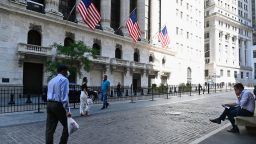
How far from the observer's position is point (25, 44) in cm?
2833

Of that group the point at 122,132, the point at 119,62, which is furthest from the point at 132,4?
the point at 122,132

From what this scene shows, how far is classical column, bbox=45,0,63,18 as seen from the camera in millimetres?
31859

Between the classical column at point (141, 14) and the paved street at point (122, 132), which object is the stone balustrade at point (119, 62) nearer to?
the classical column at point (141, 14)

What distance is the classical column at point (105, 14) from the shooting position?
132 feet

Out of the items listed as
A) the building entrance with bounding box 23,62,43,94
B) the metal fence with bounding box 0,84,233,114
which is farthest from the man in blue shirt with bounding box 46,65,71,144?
the building entrance with bounding box 23,62,43,94

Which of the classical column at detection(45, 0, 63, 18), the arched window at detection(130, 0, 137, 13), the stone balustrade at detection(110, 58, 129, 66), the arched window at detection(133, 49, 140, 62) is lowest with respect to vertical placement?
the stone balustrade at detection(110, 58, 129, 66)

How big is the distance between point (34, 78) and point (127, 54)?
59.3 feet

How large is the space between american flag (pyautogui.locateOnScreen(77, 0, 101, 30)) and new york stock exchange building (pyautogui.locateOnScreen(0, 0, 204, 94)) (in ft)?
20.4

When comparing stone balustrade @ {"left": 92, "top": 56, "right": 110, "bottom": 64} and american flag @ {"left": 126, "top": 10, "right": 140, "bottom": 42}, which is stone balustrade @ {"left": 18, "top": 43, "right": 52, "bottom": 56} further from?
american flag @ {"left": 126, "top": 10, "right": 140, "bottom": 42}

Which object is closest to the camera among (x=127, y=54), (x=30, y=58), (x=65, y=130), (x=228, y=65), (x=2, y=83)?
(x=65, y=130)

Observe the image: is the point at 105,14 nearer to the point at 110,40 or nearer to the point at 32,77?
the point at 110,40

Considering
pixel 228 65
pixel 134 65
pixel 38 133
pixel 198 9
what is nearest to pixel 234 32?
pixel 228 65

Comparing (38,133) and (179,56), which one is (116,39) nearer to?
(179,56)

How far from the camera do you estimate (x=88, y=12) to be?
2612 centimetres
